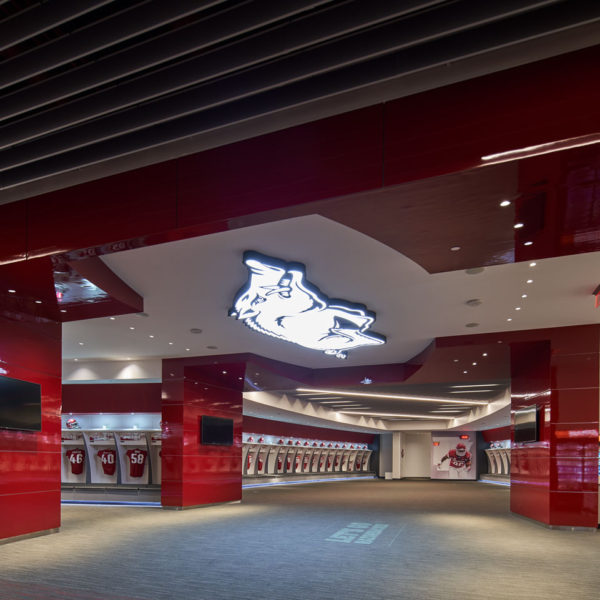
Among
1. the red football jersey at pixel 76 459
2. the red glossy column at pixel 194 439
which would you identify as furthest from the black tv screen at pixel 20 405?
the red football jersey at pixel 76 459

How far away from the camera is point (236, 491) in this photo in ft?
53.3

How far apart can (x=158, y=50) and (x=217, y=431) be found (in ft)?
42.7

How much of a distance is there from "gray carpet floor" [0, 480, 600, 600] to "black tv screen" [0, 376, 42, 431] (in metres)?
1.74

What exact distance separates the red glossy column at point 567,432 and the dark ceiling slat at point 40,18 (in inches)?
424

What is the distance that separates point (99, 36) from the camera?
137 inches

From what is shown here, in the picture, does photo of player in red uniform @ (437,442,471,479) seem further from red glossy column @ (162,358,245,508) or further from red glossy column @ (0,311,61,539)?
red glossy column @ (0,311,61,539)

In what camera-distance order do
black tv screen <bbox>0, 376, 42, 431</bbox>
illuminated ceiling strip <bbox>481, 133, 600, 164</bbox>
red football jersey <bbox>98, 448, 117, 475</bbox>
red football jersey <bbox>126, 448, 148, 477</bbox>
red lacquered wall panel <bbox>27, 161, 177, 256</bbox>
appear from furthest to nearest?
red football jersey <bbox>98, 448, 117, 475</bbox>, red football jersey <bbox>126, 448, 148, 477</bbox>, black tv screen <bbox>0, 376, 42, 431</bbox>, red lacquered wall panel <bbox>27, 161, 177, 256</bbox>, illuminated ceiling strip <bbox>481, 133, 600, 164</bbox>

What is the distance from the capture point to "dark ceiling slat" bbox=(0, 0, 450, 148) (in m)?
3.28

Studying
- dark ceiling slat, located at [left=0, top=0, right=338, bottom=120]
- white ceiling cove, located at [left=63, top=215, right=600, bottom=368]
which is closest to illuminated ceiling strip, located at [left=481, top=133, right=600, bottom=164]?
dark ceiling slat, located at [left=0, top=0, right=338, bottom=120]

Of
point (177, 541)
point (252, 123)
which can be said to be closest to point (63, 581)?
point (177, 541)

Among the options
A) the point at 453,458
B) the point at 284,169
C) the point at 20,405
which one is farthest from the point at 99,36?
the point at 453,458

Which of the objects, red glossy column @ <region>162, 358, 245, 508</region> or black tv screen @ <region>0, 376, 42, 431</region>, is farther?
red glossy column @ <region>162, 358, 245, 508</region>

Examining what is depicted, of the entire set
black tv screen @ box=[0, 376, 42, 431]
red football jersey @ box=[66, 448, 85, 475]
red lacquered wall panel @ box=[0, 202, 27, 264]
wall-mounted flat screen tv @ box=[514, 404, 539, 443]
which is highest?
red lacquered wall panel @ box=[0, 202, 27, 264]

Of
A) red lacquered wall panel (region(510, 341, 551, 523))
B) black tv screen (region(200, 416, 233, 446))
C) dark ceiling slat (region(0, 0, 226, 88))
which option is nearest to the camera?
dark ceiling slat (region(0, 0, 226, 88))
